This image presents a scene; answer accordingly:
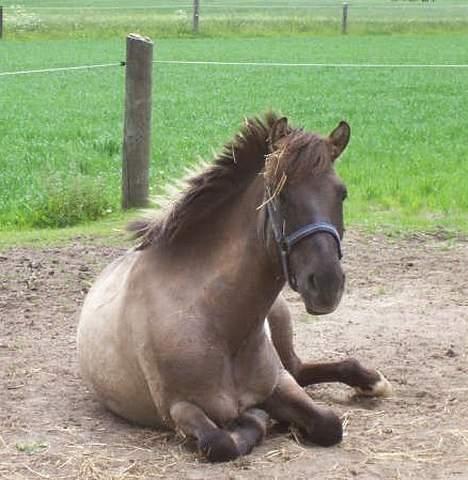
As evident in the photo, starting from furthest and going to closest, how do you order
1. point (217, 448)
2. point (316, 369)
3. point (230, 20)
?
point (230, 20)
point (316, 369)
point (217, 448)

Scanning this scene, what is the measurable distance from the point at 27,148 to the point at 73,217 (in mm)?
4986

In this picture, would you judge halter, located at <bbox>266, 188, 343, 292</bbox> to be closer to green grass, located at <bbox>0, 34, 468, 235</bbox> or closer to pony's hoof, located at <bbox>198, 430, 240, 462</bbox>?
pony's hoof, located at <bbox>198, 430, 240, 462</bbox>

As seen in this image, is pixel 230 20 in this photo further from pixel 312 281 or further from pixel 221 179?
pixel 312 281

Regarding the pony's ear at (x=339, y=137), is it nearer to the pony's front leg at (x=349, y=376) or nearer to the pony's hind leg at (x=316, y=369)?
the pony's hind leg at (x=316, y=369)

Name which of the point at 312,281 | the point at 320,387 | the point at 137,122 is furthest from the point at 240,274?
the point at 137,122

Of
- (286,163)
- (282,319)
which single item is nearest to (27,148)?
(282,319)

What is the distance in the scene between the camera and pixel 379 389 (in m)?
5.32

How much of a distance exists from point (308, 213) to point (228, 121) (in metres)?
13.2

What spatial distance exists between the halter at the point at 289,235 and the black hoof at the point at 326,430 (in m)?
0.67

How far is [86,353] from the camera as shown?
199 inches

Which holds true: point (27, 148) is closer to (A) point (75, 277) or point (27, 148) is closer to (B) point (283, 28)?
(A) point (75, 277)

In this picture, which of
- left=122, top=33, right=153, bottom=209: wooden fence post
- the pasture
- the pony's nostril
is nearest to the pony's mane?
the pony's nostril

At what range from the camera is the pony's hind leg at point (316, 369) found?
209 inches

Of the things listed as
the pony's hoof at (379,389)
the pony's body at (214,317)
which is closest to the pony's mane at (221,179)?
the pony's body at (214,317)
